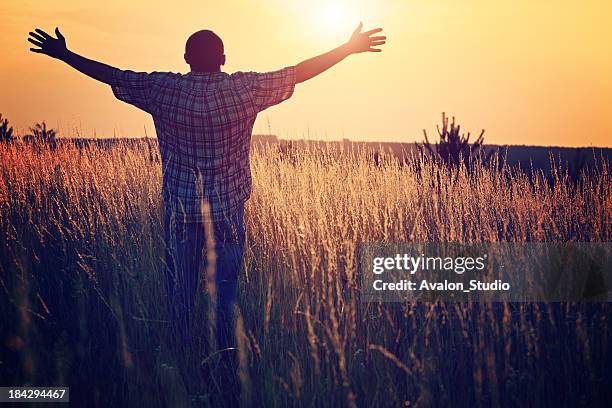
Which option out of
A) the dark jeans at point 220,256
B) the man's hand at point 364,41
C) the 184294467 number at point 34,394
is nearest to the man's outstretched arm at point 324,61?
the man's hand at point 364,41

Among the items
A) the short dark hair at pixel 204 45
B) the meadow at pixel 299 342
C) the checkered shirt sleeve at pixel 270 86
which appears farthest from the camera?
the checkered shirt sleeve at pixel 270 86

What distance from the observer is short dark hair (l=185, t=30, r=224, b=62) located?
2994 mm

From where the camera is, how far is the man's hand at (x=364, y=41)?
3262 millimetres

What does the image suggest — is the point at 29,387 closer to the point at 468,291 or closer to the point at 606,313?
the point at 468,291

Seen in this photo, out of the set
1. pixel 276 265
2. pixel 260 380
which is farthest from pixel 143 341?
pixel 276 265

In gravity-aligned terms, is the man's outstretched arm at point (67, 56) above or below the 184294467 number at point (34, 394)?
above

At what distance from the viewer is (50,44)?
3330 mm

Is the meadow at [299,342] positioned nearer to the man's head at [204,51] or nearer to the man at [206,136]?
the man at [206,136]

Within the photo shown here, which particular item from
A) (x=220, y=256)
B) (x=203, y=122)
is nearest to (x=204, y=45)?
(x=203, y=122)

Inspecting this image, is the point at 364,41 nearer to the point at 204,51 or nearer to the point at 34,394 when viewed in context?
the point at 204,51

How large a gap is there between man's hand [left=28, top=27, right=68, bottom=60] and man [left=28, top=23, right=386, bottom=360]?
1.2 inches

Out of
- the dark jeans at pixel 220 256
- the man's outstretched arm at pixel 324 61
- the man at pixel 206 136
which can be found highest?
the man's outstretched arm at pixel 324 61

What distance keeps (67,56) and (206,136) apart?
98 centimetres

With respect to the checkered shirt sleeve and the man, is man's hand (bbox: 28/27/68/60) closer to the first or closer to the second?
the man
